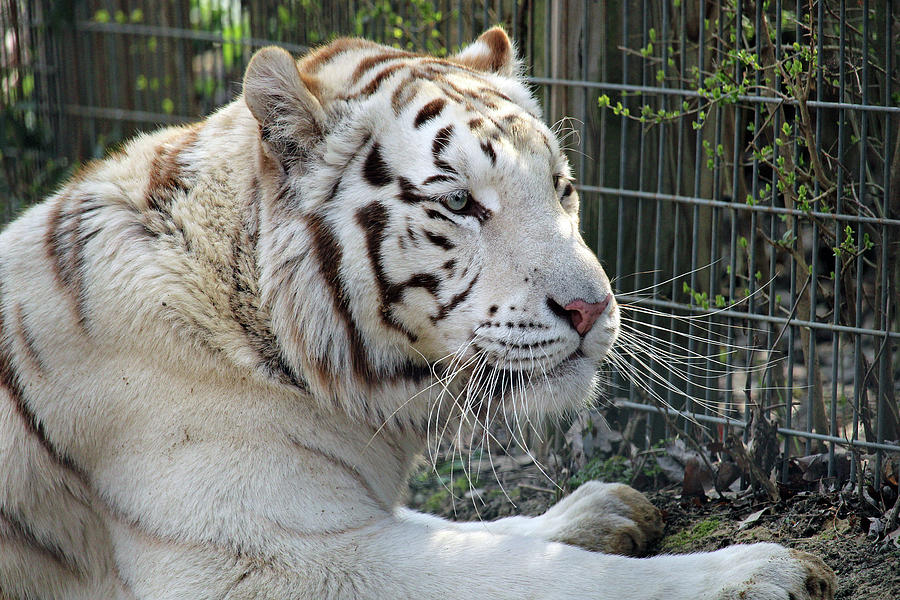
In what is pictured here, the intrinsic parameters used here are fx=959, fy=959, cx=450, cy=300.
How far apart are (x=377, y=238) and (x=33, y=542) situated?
108cm

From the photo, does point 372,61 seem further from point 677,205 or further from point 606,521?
point 606,521

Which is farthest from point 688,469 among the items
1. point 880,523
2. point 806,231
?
point 806,231

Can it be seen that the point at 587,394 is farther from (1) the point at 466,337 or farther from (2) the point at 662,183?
(2) the point at 662,183

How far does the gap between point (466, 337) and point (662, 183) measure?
1366 millimetres

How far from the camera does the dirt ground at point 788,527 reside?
232 cm

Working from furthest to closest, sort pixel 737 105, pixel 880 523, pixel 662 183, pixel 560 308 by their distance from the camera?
1. pixel 662 183
2. pixel 737 105
3. pixel 880 523
4. pixel 560 308

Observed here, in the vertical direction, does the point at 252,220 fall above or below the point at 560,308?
above

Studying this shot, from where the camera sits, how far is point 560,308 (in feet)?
6.84

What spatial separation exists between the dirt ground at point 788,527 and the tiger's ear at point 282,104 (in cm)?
91

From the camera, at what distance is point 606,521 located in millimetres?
2592

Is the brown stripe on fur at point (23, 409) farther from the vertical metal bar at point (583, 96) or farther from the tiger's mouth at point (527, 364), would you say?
the vertical metal bar at point (583, 96)

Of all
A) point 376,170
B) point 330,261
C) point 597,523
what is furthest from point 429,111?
point 597,523

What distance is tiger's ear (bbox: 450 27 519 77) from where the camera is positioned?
104 inches

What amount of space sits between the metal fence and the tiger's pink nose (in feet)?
0.77
